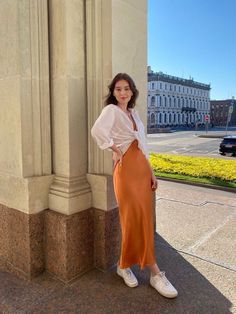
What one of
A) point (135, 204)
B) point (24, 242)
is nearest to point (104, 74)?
point (135, 204)

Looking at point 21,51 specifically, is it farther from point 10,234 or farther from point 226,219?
point 226,219

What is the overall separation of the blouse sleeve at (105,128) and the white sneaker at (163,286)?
134cm

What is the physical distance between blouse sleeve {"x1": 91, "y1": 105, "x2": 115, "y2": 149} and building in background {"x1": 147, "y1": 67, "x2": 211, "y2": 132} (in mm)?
77139

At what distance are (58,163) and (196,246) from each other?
2032 mm

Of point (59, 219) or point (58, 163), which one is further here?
point (58, 163)

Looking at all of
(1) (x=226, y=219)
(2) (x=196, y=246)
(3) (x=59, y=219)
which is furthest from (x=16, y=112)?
(1) (x=226, y=219)

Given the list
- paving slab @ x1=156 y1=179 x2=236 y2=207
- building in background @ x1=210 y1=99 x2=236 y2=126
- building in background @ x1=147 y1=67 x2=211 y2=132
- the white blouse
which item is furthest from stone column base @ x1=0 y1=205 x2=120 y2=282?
building in background @ x1=210 y1=99 x2=236 y2=126

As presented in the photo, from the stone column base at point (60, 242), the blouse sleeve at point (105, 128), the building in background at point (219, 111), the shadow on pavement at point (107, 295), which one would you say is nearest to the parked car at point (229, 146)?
the shadow on pavement at point (107, 295)

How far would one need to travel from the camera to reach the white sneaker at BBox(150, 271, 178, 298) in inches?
108

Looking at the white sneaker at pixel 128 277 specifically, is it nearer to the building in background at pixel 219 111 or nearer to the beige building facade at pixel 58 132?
the beige building facade at pixel 58 132

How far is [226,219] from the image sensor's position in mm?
4816

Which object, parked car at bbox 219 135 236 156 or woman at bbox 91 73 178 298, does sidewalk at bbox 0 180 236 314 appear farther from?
parked car at bbox 219 135 236 156

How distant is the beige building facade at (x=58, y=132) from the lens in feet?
9.73

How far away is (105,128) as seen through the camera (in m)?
2.66
